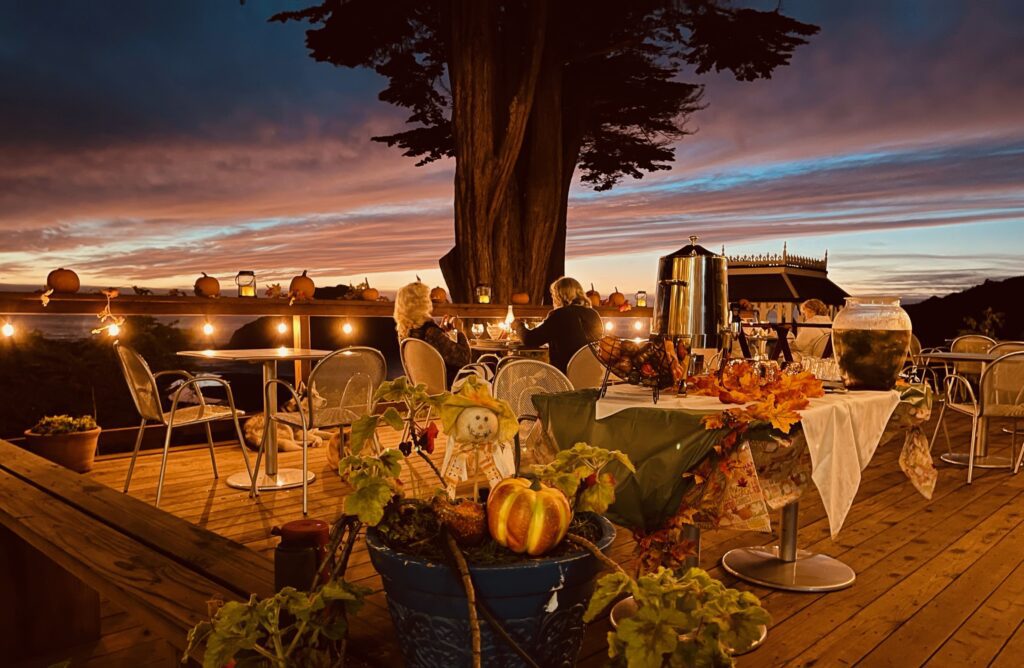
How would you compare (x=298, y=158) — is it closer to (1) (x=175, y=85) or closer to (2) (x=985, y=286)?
A: (1) (x=175, y=85)

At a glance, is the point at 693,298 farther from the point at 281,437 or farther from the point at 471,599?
the point at 281,437

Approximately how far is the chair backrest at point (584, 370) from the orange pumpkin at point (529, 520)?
341cm

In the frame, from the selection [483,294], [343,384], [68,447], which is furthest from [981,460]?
[68,447]

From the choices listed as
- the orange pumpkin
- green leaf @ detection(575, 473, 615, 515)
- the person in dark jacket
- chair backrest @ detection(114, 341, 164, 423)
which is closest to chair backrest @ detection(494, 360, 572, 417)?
the person in dark jacket

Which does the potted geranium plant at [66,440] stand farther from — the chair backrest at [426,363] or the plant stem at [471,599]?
the plant stem at [471,599]

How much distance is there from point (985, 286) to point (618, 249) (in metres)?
6.41

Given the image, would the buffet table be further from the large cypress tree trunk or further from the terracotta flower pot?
the large cypress tree trunk

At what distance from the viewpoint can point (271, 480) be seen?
13.8 feet

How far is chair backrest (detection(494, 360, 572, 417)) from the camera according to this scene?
3.29 meters

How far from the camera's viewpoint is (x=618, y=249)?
519 inches

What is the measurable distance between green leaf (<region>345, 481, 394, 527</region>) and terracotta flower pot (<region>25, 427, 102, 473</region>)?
4.48 meters

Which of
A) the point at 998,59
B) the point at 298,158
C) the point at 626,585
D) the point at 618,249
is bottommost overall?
the point at 626,585

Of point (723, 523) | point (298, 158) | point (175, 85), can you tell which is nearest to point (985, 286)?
point (298, 158)

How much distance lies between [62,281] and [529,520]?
4.93m
